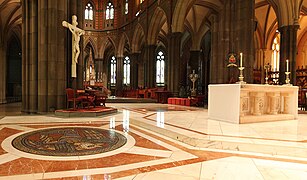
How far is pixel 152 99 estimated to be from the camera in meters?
15.8

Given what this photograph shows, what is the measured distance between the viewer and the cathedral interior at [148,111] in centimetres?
290

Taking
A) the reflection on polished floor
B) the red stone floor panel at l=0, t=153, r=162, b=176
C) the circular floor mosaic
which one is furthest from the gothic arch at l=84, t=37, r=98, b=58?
the red stone floor panel at l=0, t=153, r=162, b=176

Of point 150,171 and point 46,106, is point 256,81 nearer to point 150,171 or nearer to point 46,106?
point 46,106

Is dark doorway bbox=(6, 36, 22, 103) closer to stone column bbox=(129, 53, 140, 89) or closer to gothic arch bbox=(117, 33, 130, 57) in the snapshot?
gothic arch bbox=(117, 33, 130, 57)

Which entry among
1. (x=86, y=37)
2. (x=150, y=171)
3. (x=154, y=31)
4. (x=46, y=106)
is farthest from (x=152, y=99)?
(x=86, y=37)

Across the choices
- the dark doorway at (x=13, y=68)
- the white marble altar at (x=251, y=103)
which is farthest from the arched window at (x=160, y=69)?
the white marble altar at (x=251, y=103)

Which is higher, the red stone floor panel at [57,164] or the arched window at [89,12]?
the arched window at [89,12]

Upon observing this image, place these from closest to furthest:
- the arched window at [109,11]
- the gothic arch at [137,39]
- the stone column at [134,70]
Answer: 1. the gothic arch at [137,39]
2. the stone column at [134,70]
3. the arched window at [109,11]

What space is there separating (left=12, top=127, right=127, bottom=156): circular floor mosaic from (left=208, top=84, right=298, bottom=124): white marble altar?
9.40 ft

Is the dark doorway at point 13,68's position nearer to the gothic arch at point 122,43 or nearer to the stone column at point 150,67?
the gothic arch at point 122,43

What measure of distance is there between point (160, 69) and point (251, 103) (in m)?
24.9

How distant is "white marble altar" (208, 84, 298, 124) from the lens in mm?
5560

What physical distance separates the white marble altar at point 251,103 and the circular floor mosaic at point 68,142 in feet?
9.40

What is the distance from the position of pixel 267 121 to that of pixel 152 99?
10259mm
